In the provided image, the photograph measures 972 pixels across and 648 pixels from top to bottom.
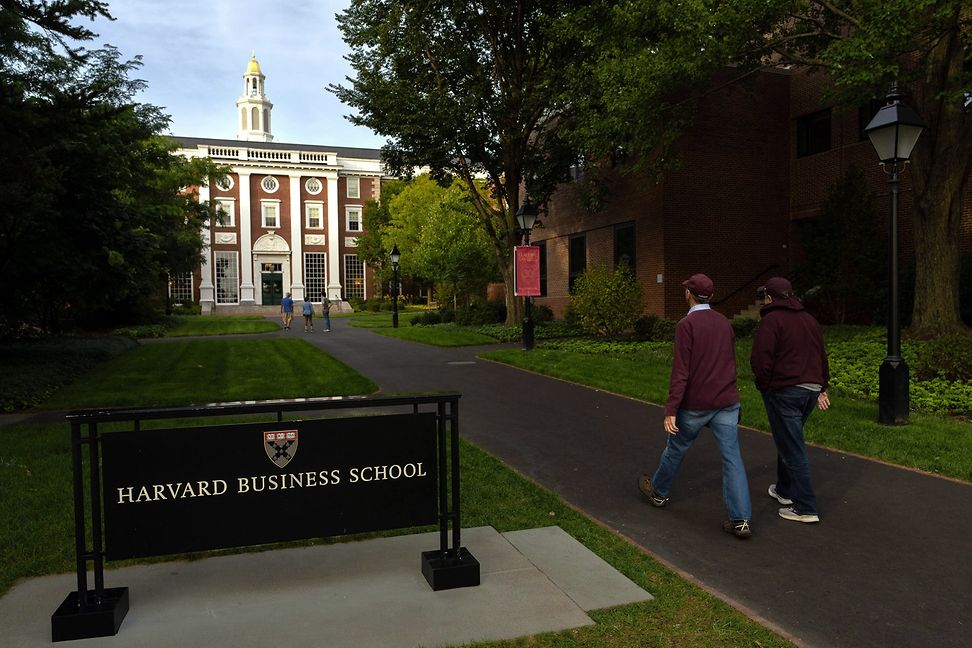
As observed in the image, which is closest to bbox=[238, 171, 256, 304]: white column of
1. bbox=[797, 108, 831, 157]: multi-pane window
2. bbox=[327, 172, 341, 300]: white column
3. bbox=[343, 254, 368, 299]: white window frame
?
bbox=[327, 172, 341, 300]: white column

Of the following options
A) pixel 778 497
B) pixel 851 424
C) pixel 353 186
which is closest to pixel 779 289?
pixel 778 497

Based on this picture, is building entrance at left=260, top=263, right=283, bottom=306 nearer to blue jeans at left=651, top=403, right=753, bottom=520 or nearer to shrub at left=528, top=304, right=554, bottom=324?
shrub at left=528, top=304, right=554, bottom=324

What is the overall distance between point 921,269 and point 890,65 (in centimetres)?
518

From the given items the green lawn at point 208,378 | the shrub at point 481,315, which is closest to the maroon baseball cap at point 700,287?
the green lawn at point 208,378

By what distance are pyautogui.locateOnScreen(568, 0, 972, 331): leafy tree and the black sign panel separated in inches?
441

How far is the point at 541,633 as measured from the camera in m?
3.30

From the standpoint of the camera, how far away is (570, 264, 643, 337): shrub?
66.2ft

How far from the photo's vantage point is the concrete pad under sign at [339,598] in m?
3.28

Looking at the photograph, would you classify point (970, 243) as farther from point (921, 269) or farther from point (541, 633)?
point (541, 633)

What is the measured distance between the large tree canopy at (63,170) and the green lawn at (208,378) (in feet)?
7.03

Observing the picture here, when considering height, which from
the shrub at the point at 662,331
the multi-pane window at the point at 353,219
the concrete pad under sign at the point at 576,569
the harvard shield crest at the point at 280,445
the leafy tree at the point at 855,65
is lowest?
the concrete pad under sign at the point at 576,569

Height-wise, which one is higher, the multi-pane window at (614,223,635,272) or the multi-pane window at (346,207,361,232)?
the multi-pane window at (346,207,361,232)

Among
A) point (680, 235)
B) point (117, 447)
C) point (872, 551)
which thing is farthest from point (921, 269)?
point (117, 447)

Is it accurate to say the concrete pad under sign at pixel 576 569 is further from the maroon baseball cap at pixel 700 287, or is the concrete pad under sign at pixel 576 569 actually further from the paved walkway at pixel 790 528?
the maroon baseball cap at pixel 700 287
